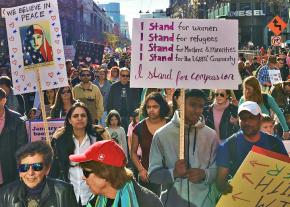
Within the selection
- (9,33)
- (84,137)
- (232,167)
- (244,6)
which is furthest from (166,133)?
(244,6)

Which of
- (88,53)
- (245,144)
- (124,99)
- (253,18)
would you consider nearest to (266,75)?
(124,99)

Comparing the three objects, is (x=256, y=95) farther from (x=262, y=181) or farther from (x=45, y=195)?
(x=45, y=195)

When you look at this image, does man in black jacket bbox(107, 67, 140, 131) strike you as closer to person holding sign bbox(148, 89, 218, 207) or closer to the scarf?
person holding sign bbox(148, 89, 218, 207)

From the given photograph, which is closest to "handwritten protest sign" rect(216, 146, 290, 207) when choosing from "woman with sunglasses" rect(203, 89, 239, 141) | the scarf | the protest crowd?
the protest crowd

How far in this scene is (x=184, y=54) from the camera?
4566 millimetres

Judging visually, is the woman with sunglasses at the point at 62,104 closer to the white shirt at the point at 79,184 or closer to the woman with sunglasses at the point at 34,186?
the white shirt at the point at 79,184

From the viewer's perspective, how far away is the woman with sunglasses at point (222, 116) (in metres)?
6.63

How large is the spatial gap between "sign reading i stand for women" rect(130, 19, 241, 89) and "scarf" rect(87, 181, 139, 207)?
148 centimetres

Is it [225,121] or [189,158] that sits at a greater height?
[189,158]

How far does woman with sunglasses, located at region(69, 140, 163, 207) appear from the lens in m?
3.05

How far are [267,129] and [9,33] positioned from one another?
275 cm

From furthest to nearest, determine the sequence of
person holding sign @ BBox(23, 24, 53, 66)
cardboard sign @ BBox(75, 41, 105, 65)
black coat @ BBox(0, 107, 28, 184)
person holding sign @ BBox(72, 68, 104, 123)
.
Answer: cardboard sign @ BBox(75, 41, 105, 65)
person holding sign @ BBox(72, 68, 104, 123)
person holding sign @ BBox(23, 24, 53, 66)
black coat @ BBox(0, 107, 28, 184)

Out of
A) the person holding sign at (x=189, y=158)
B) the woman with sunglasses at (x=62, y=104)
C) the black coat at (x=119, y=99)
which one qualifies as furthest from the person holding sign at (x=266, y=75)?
the person holding sign at (x=189, y=158)

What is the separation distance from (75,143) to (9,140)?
69 centimetres
